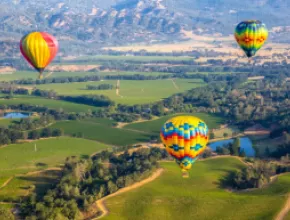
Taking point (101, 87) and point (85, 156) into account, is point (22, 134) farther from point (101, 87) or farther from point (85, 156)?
point (101, 87)

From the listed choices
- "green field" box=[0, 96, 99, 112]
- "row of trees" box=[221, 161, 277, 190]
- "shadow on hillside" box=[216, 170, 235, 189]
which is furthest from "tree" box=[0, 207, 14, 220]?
"green field" box=[0, 96, 99, 112]

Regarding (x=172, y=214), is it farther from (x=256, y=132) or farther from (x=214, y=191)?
(x=256, y=132)

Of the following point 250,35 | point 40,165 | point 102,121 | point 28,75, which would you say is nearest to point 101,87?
point 28,75

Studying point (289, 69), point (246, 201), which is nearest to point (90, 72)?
point (289, 69)

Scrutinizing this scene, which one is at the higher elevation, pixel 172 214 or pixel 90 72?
pixel 90 72

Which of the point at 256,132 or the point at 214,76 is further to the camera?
the point at 214,76

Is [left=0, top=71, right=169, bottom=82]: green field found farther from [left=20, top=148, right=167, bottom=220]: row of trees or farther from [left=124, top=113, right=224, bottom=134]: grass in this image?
[left=20, top=148, right=167, bottom=220]: row of trees

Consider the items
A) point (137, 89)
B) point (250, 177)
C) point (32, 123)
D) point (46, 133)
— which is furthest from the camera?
point (137, 89)

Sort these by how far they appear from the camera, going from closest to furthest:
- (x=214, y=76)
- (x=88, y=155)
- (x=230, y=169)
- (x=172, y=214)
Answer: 1. (x=172, y=214)
2. (x=230, y=169)
3. (x=88, y=155)
4. (x=214, y=76)
